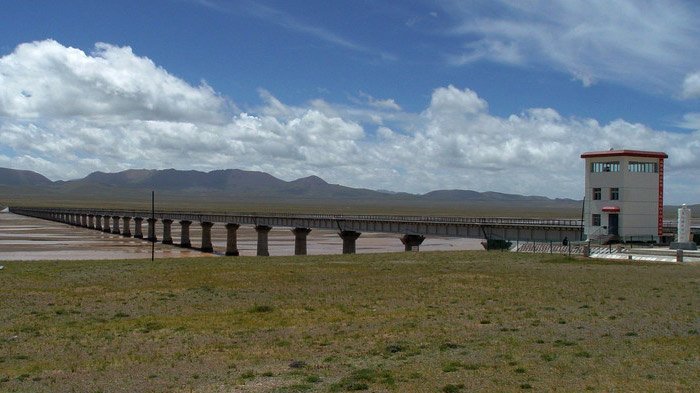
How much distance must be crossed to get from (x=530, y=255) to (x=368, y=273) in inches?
571

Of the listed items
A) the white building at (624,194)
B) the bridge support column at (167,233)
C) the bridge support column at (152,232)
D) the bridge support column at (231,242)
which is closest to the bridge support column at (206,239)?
the bridge support column at (231,242)

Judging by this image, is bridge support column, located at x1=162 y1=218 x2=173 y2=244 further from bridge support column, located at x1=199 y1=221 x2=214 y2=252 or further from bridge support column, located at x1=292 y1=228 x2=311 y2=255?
bridge support column, located at x1=292 y1=228 x2=311 y2=255

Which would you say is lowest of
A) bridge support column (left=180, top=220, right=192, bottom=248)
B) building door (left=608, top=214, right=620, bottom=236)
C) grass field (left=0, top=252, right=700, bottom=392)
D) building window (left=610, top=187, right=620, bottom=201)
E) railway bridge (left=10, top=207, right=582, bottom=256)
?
bridge support column (left=180, top=220, right=192, bottom=248)

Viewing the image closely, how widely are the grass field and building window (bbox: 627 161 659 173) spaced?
1568 cm

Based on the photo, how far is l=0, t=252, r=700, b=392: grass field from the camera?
1344 centimetres

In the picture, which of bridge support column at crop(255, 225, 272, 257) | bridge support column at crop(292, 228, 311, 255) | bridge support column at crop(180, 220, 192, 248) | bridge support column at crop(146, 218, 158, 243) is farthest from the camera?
bridge support column at crop(180, 220, 192, 248)

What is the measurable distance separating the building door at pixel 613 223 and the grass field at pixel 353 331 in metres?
14.4

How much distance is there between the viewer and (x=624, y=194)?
157 feet

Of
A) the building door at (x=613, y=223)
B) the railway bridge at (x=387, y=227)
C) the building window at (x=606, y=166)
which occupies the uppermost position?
the building window at (x=606, y=166)

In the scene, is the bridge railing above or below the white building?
below

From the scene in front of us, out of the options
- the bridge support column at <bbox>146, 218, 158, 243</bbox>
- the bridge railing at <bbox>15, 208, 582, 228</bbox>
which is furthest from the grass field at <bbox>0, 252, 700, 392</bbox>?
the bridge support column at <bbox>146, 218, 158, 243</bbox>

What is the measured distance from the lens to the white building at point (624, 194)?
48188mm

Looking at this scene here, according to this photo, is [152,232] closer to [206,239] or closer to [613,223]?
[206,239]

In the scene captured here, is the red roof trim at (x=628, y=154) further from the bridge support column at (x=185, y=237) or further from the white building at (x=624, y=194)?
the bridge support column at (x=185, y=237)
